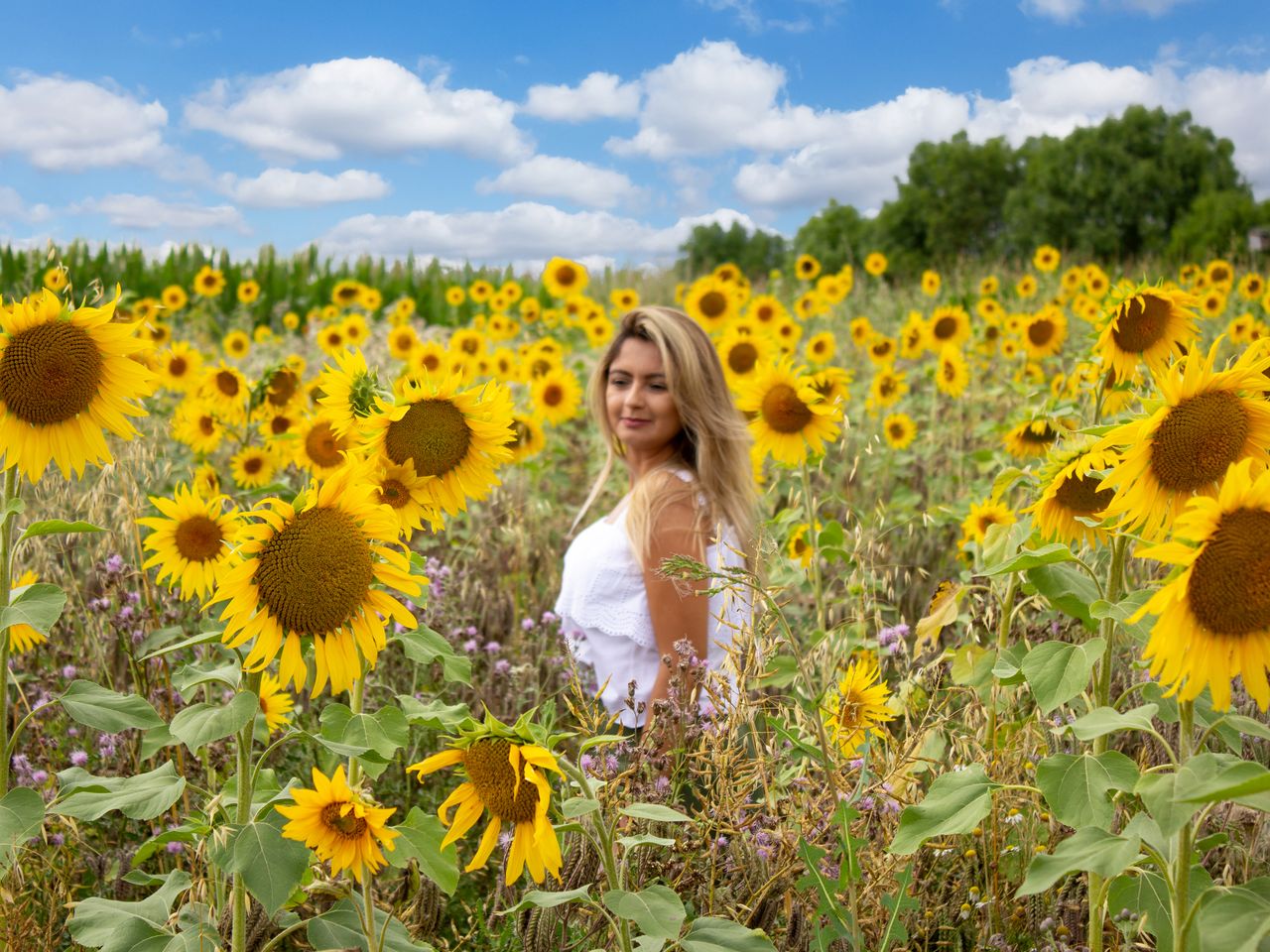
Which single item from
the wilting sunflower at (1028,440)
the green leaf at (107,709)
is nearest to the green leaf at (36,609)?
the green leaf at (107,709)

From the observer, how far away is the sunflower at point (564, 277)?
9539mm

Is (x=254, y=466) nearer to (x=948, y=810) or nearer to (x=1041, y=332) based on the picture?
(x=948, y=810)

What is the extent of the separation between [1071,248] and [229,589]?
48.6 m

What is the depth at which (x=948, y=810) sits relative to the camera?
1775 mm

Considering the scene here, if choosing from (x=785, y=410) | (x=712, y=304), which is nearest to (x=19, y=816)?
(x=785, y=410)

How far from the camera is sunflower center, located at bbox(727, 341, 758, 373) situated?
5488 millimetres

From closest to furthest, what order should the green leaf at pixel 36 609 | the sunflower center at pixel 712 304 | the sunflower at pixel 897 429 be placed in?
the green leaf at pixel 36 609 → the sunflower at pixel 897 429 → the sunflower center at pixel 712 304

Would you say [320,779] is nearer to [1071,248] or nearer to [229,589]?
[229,589]

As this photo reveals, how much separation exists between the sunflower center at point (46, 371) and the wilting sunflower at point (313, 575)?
2.01ft

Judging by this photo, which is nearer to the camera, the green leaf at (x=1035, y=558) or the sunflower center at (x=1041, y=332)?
the green leaf at (x=1035, y=558)

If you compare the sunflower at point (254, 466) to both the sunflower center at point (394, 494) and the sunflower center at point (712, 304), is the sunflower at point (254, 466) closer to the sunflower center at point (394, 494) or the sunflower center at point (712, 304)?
the sunflower center at point (394, 494)

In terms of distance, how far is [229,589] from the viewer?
66.1 inches

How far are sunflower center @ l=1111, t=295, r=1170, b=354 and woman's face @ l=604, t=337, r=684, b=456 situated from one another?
1.75m

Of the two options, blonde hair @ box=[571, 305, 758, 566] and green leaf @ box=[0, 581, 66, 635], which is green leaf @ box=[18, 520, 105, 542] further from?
blonde hair @ box=[571, 305, 758, 566]
